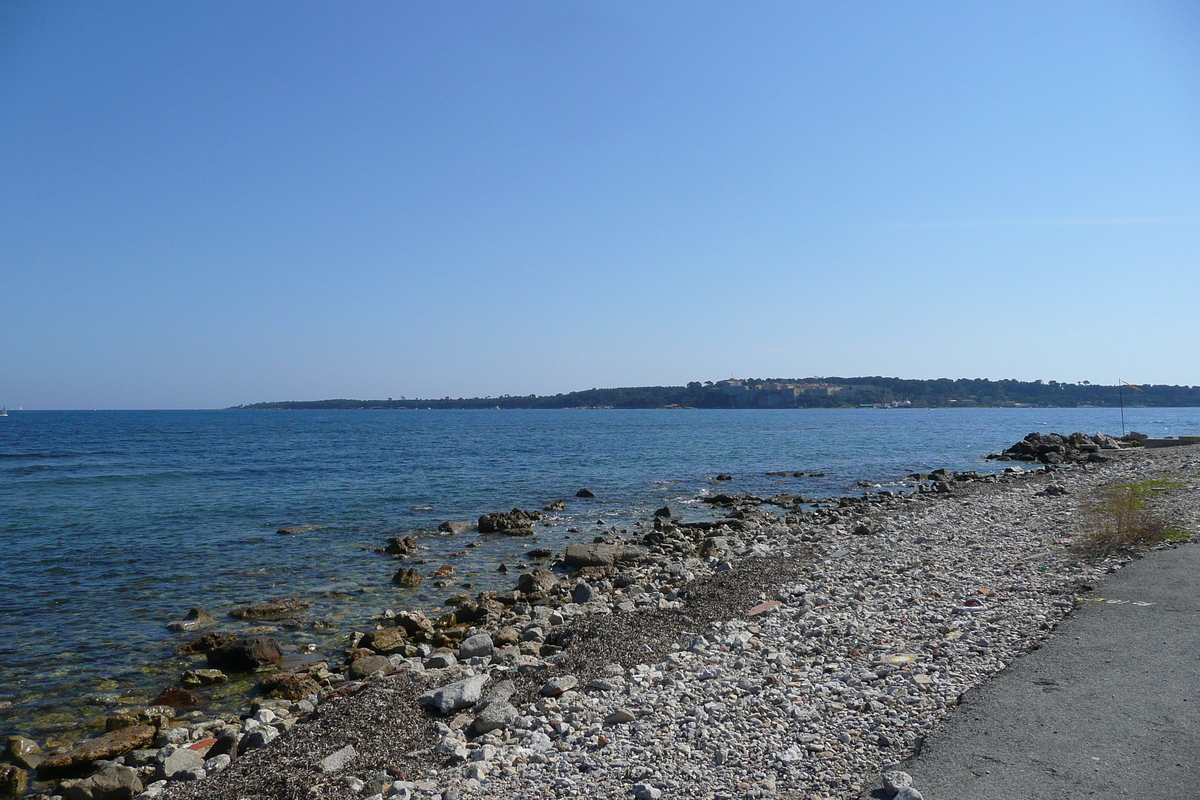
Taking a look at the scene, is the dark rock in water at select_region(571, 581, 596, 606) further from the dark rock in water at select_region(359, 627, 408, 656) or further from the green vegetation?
the green vegetation

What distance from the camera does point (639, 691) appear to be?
25.2 ft

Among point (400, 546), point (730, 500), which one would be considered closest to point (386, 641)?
point (400, 546)

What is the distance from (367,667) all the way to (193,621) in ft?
17.4

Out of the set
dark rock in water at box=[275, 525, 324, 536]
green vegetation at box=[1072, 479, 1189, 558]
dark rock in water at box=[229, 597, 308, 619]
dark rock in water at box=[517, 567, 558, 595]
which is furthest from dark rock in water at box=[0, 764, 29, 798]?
green vegetation at box=[1072, 479, 1189, 558]

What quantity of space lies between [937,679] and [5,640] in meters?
15.2

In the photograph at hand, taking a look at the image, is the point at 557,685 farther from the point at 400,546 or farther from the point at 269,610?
the point at 400,546

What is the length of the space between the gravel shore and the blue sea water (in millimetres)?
3770

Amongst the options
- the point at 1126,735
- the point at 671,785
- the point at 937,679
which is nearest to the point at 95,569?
the point at 671,785

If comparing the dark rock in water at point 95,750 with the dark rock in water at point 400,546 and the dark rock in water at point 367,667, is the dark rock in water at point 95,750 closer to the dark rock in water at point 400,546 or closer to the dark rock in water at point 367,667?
the dark rock in water at point 367,667

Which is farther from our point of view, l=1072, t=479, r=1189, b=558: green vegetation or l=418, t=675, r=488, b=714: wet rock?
l=1072, t=479, r=1189, b=558: green vegetation

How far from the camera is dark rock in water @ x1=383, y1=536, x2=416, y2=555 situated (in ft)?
65.9

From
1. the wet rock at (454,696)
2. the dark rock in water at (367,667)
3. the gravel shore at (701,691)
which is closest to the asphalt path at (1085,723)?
the gravel shore at (701,691)

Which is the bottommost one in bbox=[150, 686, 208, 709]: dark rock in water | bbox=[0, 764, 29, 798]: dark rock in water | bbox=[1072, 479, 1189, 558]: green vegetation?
bbox=[150, 686, 208, 709]: dark rock in water

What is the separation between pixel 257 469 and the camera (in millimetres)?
45094
